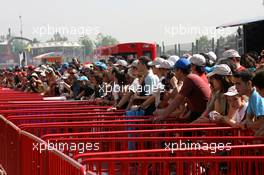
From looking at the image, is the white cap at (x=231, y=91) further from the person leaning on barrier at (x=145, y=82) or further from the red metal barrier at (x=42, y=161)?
the person leaning on barrier at (x=145, y=82)

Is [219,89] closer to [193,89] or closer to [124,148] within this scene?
[193,89]

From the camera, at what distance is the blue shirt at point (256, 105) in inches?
277

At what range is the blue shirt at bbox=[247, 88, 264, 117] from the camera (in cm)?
704

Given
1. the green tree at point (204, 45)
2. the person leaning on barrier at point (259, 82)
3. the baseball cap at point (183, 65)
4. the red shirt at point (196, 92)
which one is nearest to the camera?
the person leaning on barrier at point (259, 82)

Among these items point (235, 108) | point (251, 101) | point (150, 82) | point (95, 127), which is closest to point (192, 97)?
point (235, 108)

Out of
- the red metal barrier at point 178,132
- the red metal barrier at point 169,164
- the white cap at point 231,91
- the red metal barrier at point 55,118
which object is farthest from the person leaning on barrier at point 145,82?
the red metal barrier at point 169,164

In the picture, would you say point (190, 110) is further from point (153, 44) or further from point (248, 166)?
point (153, 44)

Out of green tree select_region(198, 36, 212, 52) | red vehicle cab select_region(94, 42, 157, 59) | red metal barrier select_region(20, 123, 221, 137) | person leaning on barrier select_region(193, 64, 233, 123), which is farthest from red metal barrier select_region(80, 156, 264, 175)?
red vehicle cab select_region(94, 42, 157, 59)

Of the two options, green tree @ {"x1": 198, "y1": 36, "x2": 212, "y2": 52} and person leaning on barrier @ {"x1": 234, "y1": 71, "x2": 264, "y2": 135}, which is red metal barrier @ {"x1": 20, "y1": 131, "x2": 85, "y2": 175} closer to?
person leaning on barrier @ {"x1": 234, "y1": 71, "x2": 264, "y2": 135}

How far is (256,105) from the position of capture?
7090mm

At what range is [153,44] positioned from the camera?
118 ft

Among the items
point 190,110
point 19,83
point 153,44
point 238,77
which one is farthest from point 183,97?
point 153,44

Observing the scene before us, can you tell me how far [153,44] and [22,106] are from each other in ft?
75.5

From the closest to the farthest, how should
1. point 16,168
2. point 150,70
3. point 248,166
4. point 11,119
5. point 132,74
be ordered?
point 248,166
point 16,168
point 11,119
point 150,70
point 132,74
